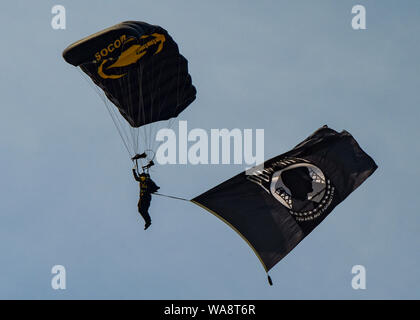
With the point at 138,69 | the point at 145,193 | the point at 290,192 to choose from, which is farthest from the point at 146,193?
the point at 290,192

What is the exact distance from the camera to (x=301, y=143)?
2477cm

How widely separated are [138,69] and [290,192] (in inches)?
215

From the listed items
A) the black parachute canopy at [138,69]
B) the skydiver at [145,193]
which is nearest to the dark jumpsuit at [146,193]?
the skydiver at [145,193]

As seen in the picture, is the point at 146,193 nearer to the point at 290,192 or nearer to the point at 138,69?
the point at 138,69

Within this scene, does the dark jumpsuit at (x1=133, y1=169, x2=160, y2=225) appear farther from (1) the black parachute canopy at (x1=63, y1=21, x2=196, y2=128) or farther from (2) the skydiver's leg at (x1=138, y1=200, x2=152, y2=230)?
(1) the black parachute canopy at (x1=63, y1=21, x2=196, y2=128)

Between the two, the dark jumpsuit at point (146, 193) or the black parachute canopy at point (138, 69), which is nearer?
the black parachute canopy at point (138, 69)

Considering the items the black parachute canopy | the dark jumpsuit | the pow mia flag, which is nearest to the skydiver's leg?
the dark jumpsuit

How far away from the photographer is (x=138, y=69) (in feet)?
80.7

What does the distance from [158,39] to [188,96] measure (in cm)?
228

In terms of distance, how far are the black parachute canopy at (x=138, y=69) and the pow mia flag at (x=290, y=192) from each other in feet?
11.3

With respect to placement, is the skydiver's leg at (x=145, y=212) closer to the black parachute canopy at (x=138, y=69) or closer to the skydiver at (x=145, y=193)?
the skydiver at (x=145, y=193)

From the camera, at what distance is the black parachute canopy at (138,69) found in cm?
2269
